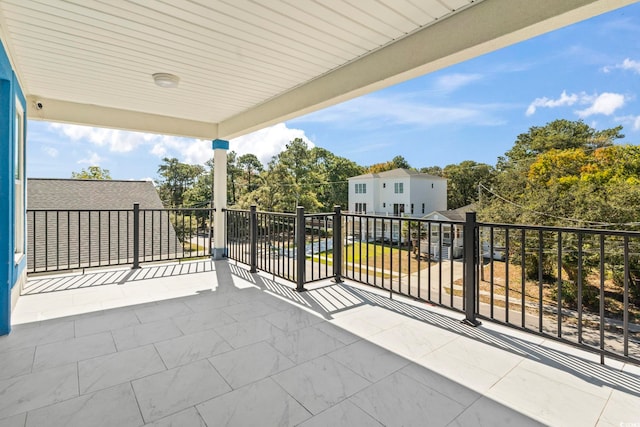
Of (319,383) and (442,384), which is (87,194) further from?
(442,384)

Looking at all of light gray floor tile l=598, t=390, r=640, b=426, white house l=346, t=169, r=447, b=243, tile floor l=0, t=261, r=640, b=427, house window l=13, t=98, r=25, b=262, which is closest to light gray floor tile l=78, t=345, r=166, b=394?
tile floor l=0, t=261, r=640, b=427

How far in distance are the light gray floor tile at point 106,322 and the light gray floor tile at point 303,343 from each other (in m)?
1.43

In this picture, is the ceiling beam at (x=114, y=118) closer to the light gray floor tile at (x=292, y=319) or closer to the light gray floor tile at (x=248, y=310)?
the light gray floor tile at (x=248, y=310)

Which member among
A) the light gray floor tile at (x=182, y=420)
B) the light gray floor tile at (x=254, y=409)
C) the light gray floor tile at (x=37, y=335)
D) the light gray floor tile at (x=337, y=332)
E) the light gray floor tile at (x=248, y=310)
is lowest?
the light gray floor tile at (x=182, y=420)

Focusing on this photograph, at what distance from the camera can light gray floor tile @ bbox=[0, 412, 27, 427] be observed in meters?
1.49

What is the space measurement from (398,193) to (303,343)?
2507 centimetres

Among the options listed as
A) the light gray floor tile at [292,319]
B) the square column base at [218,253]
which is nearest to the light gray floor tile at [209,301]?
the light gray floor tile at [292,319]

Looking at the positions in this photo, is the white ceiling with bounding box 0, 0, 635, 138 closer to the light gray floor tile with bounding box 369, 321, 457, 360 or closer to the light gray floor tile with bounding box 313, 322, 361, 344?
the light gray floor tile with bounding box 369, 321, 457, 360

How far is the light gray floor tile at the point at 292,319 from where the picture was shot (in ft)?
8.92

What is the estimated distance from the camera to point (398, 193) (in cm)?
2633

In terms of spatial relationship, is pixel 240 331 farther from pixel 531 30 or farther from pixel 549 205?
pixel 549 205

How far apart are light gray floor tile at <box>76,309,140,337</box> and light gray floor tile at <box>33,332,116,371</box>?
0.15 meters

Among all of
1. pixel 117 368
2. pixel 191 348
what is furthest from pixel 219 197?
pixel 117 368

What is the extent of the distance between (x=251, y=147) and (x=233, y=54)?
3072 centimetres
